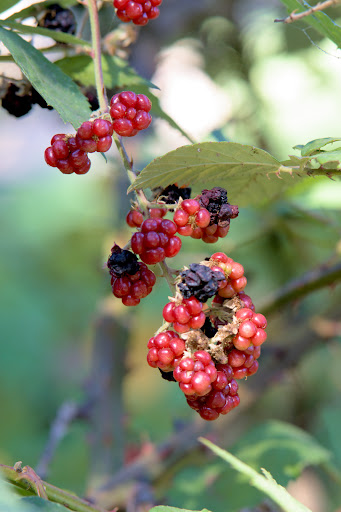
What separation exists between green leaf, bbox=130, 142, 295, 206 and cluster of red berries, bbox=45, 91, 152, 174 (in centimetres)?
6

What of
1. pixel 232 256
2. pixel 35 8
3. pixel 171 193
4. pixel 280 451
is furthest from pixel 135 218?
pixel 280 451

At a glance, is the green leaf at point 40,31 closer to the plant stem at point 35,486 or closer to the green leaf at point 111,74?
the green leaf at point 111,74

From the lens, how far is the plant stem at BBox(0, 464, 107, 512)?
0.54 m

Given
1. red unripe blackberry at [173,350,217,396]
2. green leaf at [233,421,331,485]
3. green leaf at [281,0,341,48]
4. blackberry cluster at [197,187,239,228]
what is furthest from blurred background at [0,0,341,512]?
red unripe blackberry at [173,350,217,396]

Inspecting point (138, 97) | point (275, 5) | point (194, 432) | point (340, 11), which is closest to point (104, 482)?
point (194, 432)

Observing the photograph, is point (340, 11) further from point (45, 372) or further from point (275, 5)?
point (45, 372)

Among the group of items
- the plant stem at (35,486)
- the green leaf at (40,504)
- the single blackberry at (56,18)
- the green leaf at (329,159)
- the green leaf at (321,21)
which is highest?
the green leaf at (321,21)

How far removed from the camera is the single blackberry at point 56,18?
778 mm

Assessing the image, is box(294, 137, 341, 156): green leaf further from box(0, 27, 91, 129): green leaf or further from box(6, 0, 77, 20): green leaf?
box(6, 0, 77, 20): green leaf

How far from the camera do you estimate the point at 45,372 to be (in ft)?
10.8

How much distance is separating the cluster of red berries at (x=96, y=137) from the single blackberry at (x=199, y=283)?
0.51 feet

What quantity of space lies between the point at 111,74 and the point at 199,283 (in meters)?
0.38

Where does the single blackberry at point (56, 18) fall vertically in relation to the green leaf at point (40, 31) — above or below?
above

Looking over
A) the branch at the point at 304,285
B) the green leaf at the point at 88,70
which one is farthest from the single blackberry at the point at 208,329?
the branch at the point at 304,285
